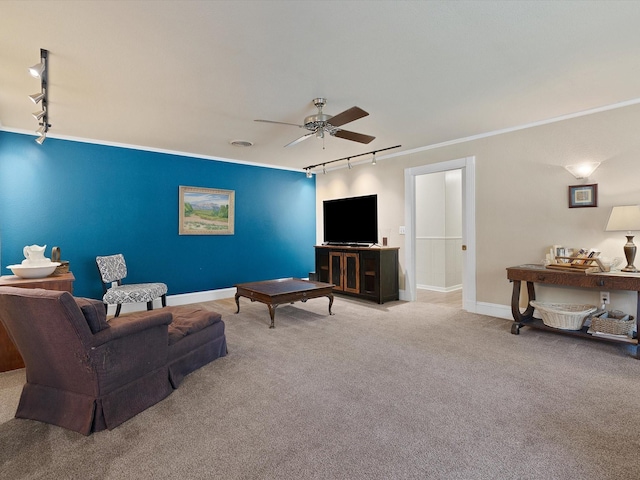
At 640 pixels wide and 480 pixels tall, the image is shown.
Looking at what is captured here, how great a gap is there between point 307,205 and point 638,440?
5.85m

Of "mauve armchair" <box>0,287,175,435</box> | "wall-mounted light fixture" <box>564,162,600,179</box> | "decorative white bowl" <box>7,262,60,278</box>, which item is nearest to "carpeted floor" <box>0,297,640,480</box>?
"mauve armchair" <box>0,287,175,435</box>

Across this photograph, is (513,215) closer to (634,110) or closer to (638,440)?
(634,110)

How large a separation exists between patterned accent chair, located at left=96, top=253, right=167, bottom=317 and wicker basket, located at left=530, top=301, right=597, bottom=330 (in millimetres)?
4598

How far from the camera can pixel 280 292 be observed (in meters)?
3.99

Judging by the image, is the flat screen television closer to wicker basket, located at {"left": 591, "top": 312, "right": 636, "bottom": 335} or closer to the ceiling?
the ceiling

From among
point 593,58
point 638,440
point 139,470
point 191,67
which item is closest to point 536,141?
point 593,58

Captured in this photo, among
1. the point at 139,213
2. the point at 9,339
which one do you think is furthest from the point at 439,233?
the point at 9,339

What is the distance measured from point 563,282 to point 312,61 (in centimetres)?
320

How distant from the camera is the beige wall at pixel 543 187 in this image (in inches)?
134

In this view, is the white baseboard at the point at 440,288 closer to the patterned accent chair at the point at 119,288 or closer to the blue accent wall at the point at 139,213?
the blue accent wall at the point at 139,213

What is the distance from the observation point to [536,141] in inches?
156

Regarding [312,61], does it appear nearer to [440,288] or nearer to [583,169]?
[583,169]

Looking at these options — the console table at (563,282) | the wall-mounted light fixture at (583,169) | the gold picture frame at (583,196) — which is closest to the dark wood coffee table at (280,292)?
the console table at (563,282)

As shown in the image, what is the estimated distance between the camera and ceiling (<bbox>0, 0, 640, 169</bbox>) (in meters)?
1.95
